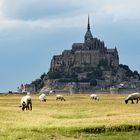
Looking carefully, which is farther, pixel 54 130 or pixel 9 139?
pixel 54 130

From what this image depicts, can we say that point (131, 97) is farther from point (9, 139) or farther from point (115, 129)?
point (9, 139)

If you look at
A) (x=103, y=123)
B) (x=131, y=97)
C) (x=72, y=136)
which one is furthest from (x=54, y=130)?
(x=131, y=97)

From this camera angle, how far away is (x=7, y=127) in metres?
26.2

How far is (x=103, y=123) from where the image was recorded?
91.4 feet

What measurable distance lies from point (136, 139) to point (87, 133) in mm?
2988

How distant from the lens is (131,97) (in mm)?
68438

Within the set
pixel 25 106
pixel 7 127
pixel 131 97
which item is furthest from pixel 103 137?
pixel 131 97

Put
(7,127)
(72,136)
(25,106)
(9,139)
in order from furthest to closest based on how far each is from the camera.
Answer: (25,106) → (7,127) → (72,136) → (9,139)

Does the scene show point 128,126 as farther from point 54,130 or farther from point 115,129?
point 54,130

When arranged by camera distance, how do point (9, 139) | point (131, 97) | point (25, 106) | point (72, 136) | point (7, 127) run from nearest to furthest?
point (9, 139) < point (72, 136) < point (7, 127) < point (25, 106) < point (131, 97)

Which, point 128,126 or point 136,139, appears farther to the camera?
point 128,126

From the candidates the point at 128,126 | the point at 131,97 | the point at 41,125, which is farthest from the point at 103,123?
the point at 131,97

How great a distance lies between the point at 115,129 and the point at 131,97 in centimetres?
4247

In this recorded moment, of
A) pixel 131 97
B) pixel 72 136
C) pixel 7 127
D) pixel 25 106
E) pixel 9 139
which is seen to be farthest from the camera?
pixel 131 97
